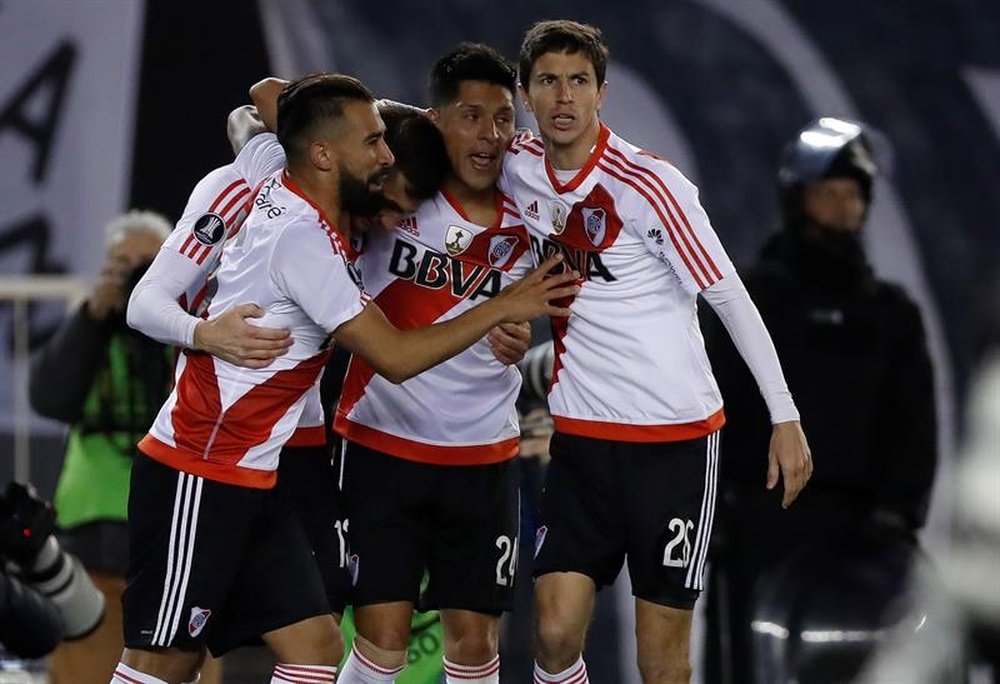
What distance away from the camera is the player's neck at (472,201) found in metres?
4.77

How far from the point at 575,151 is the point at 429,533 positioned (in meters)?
1.02

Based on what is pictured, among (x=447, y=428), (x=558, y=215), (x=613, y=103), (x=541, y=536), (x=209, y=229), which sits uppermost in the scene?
(x=613, y=103)

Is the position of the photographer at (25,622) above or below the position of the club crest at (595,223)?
below

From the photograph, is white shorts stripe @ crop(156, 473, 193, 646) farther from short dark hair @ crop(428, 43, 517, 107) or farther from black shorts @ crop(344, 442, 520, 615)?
short dark hair @ crop(428, 43, 517, 107)

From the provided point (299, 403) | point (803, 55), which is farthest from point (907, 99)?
point (299, 403)

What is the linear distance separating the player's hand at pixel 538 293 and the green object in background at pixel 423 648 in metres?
1.47

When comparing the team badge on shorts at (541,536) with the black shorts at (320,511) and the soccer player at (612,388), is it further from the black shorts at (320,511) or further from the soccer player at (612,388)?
the black shorts at (320,511)

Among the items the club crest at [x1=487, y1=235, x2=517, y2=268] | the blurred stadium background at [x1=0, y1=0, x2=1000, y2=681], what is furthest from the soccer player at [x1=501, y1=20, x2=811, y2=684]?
the blurred stadium background at [x1=0, y1=0, x2=1000, y2=681]

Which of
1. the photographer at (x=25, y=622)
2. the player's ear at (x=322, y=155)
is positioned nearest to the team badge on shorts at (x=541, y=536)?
the player's ear at (x=322, y=155)

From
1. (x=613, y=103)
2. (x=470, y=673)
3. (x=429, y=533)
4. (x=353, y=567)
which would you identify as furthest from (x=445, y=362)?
(x=613, y=103)

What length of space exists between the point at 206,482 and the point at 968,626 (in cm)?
215

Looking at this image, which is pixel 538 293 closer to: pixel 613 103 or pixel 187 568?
pixel 187 568

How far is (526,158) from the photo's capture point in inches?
185

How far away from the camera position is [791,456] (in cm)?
443
